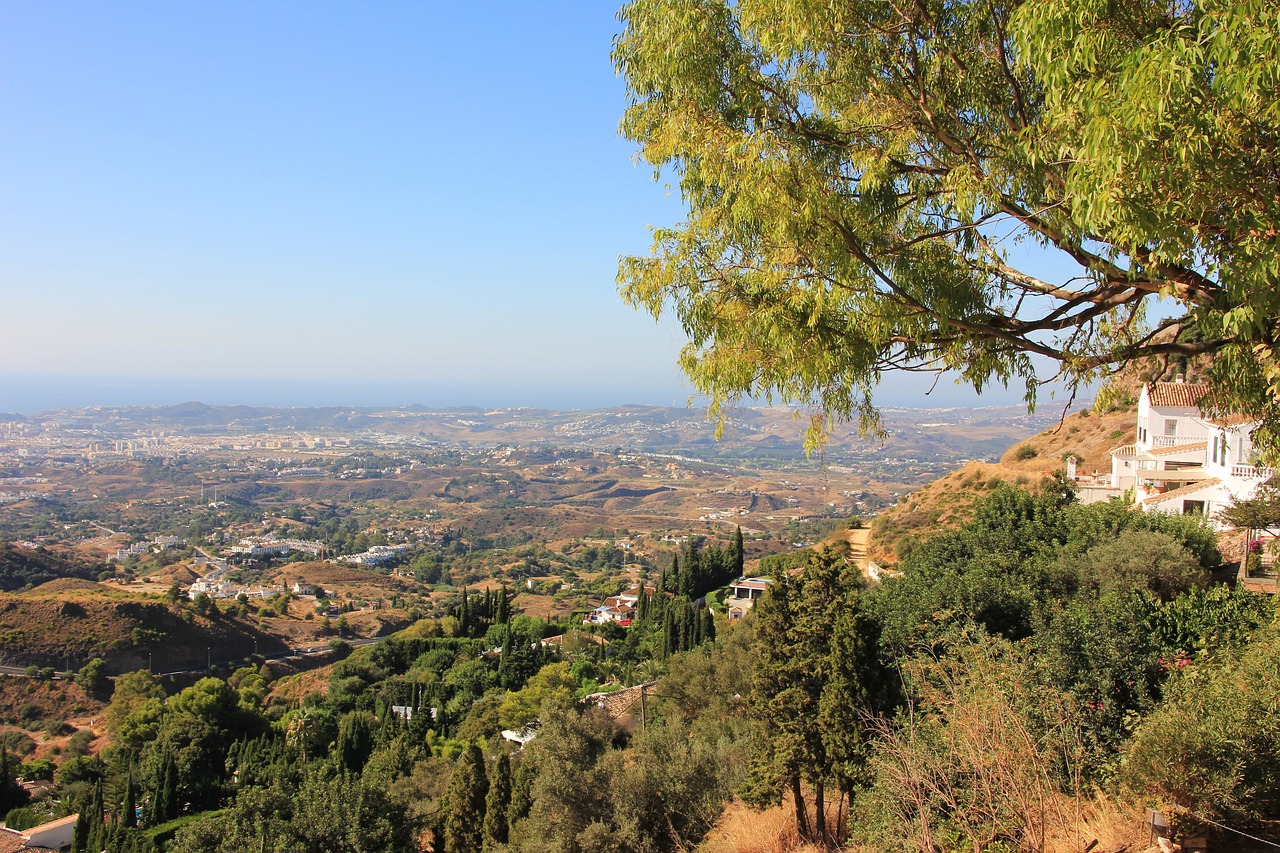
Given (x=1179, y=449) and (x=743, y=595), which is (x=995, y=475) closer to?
(x=1179, y=449)

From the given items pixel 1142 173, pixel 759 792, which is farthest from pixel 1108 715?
pixel 1142 173

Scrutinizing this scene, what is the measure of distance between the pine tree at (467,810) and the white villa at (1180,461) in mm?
11884

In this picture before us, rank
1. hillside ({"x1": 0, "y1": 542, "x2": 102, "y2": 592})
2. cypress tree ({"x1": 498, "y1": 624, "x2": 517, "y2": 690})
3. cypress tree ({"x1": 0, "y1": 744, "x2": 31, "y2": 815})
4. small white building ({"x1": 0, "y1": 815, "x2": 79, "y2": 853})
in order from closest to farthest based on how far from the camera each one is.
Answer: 1. small white building ({"x1": 0, "y1": 815, "x2": 79, "y2": 853})
2. cypress tree ({"x1": 0, "y1": 744, "x2": 31, "y2": 815})
3. cypress tree ({"x1": 498, "y1": 624, "x2": 517, "y2": 690})
4. hillside ({"x1": 0, "y1": 542, "x2": 102, "y2": 592})

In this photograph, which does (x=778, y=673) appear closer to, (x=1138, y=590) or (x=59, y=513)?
(x=1138, y=590)

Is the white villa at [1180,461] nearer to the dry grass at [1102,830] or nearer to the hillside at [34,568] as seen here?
the dry grass at [1102,830]

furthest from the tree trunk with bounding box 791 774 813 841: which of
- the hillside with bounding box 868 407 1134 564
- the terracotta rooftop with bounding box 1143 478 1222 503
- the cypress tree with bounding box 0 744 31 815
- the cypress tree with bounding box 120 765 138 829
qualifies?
the cypress tree with bounding box 0 744 31 815

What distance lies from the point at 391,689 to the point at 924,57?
27755 millimetres

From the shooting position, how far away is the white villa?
42.7ft

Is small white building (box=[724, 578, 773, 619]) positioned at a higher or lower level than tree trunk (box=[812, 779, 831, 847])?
lower

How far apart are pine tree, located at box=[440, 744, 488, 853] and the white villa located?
11.9 m

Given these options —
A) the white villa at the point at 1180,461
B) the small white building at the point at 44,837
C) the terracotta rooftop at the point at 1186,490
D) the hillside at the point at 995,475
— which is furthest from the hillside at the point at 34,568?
the terracotta rooftop at the point at 1186,490

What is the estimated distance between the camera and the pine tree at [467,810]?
1205 cm

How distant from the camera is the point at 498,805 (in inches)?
455

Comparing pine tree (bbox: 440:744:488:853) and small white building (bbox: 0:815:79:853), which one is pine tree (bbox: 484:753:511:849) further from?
small white building (bbox: 0:815:79:853)
